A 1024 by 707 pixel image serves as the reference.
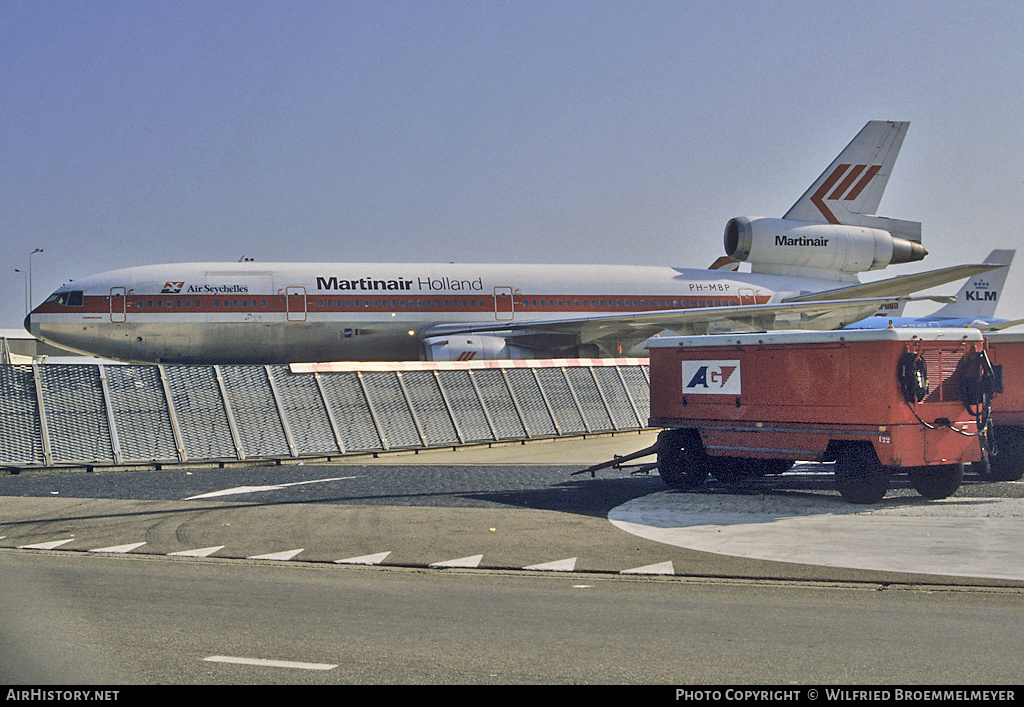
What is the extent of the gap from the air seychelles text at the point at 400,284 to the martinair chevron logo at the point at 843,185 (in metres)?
13.4

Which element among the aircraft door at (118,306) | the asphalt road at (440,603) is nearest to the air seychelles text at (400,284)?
the aircraft door at (118,306)

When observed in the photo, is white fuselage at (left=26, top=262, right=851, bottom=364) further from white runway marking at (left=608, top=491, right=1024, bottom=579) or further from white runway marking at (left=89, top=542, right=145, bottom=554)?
white runway marking at (left=89, top=542, right=145, bottom=554)

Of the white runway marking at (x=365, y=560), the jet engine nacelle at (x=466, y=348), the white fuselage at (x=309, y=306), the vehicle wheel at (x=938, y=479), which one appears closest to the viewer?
the white runway marking at (x=365, y=560)

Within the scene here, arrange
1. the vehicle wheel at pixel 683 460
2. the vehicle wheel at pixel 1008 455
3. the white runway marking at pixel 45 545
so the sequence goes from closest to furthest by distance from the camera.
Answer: the white runway marking at pixel 45 545 → the vehicle wheel at pixel 683 460 → the vehicle wheel at pixel 1008 455

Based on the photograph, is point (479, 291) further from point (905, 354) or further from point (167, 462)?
point (905, 354)

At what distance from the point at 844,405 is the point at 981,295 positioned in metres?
41.0

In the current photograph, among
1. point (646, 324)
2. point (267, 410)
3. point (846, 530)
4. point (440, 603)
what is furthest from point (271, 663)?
point (646, 324)

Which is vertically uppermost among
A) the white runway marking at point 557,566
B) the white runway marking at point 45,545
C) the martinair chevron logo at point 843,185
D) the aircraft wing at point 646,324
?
the martinair chevron logo at point 843,185

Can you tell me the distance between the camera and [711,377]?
15320 mm

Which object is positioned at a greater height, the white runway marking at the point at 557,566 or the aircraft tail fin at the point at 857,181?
the aircraft tail fin at the point at 857,181

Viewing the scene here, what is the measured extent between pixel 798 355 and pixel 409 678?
9917mm

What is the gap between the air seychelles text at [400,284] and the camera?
31844 millimetres

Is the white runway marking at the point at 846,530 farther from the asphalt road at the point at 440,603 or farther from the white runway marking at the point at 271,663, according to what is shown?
the white runway marking at the point at 271,663

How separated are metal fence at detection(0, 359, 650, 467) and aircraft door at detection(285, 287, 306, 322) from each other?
852 centimetres
